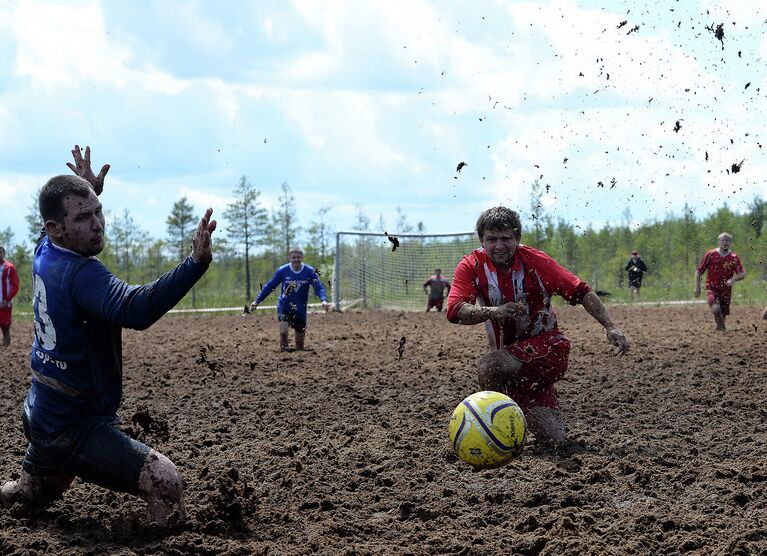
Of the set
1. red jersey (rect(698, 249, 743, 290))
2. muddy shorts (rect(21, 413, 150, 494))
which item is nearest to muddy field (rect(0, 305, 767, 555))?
muddy shorts (rect(21, 413, 150, 494))

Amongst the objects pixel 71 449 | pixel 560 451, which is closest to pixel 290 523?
pixel 71 449

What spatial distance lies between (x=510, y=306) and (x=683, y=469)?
1639 mm

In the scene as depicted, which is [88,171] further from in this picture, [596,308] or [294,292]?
[294,292]

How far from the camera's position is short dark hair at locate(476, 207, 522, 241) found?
673 cm

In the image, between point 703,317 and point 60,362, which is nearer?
point 60,362

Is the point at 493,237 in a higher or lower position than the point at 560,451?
higher

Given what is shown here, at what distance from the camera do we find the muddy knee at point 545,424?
6867 millimetres

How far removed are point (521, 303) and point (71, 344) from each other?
3377 millimetres

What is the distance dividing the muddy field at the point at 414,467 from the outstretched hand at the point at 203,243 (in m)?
1.52

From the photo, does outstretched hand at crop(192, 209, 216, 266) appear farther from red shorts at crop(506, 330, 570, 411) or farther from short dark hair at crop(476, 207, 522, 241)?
red shorts at crop(506, 330, 570, 411)

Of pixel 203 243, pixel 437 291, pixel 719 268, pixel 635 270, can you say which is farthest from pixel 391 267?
pixel 203 243

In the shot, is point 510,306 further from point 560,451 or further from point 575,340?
point 575,340

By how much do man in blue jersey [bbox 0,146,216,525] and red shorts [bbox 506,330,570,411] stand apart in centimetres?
310

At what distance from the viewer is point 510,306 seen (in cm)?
634
